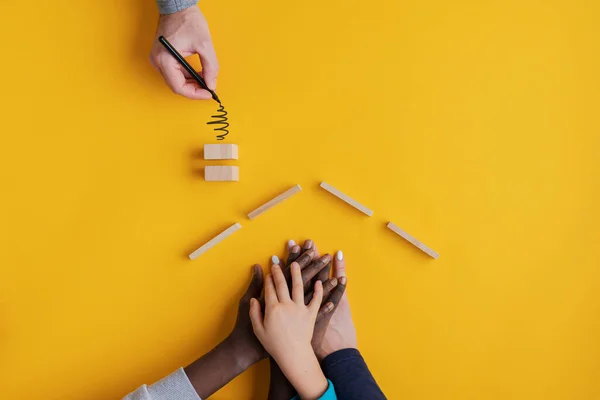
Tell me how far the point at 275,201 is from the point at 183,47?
0.49 m

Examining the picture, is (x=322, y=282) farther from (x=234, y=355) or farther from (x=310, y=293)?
(x=234, y=355)

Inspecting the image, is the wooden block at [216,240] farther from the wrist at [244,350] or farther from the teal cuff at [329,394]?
the teal cuff at [329,394]

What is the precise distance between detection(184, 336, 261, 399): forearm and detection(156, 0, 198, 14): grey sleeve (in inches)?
36.0

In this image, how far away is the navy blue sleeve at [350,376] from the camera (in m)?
1.18

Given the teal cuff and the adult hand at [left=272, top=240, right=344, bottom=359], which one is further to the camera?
the adult hand at [left=272, top=240, right=344, bottom=359]

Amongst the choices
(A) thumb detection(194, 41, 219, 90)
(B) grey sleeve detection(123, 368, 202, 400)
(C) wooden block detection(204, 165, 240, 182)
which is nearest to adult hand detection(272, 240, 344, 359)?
(C) wooden block detection(204, 165, 240, 182)

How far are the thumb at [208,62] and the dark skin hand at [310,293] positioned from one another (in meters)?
0.53

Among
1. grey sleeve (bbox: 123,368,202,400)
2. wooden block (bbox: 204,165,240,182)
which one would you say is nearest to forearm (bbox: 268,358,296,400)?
grey sleeve (bbox: 123,368,202,400)

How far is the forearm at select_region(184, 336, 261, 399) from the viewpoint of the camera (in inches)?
46.1

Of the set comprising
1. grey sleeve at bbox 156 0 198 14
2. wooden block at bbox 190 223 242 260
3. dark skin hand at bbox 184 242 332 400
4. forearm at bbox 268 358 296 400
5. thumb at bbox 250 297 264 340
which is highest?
grey sleeve at bbox 156 0 198 14

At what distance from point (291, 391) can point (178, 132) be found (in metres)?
0.81

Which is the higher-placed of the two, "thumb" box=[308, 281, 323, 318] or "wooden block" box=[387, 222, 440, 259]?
"wooden block" box=[387, 222, 440, 259]

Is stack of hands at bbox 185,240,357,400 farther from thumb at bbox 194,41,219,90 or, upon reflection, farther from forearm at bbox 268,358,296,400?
thumb at bbox 194,41,219,90

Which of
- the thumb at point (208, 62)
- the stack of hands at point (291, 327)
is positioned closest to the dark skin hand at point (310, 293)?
the stack of hands at point (291, 327)
